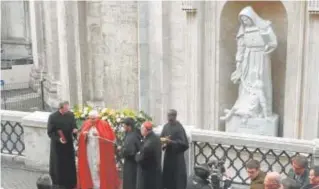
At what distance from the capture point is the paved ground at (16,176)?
10.2 m

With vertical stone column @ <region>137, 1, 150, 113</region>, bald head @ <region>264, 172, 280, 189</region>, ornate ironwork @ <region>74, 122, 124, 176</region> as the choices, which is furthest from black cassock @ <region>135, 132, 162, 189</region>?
vertical stone column @ <region>137, 1, 150, 113</region>

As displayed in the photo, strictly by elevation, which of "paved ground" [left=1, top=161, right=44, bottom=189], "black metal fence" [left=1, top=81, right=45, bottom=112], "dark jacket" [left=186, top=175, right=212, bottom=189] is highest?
"dark jacket" [left=186, top=175, right=212, bottom=189]

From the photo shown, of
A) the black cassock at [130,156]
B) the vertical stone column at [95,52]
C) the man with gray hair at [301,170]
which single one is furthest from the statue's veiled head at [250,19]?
the vertical stone column at [95,52]

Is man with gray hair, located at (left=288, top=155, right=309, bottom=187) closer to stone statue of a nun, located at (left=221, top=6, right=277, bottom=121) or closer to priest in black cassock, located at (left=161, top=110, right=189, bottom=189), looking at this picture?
priest in black cassock, located at (left=161, top=110, right=189, bottom=189)

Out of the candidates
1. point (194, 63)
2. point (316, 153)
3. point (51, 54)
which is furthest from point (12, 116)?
point (51, 54)

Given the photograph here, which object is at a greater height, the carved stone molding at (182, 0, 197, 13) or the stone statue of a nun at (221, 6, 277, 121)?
the carved stone molding at (182, 0, 197, 13)

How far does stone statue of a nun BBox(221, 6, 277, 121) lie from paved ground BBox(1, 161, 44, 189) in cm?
476

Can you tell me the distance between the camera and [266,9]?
12586 millimetres

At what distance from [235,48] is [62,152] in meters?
5.33

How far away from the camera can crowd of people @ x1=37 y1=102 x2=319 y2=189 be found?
8.55 meters

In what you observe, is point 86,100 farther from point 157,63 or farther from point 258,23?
point 258,23

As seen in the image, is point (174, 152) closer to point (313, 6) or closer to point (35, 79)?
point (313, 6)

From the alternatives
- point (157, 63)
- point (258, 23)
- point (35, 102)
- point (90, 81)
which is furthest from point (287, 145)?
point (35, 102)

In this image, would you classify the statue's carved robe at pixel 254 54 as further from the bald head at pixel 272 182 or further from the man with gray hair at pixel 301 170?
the bald head at pixel 272 182
